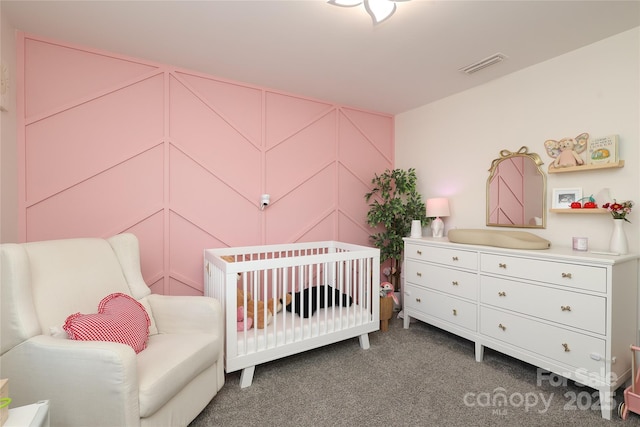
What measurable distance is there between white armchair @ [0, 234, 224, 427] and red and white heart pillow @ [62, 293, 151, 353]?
7 centimetres

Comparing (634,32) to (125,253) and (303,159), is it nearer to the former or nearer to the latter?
(303,159)

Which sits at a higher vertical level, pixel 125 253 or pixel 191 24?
pixel 191 24

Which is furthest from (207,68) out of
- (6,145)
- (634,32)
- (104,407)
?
(634,32)

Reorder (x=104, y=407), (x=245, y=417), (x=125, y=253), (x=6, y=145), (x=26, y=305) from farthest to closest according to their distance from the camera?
(x=125, y=253) < (x=6, y=145) < (x=245, y=417) < (x=26, y=305) < (x=104, y=407)

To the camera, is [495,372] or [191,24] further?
[495,372]

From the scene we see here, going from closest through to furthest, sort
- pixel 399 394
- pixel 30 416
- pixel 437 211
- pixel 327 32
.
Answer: pixel 30 416
pixel 399 394
pixel 327 32
pixel 437 211

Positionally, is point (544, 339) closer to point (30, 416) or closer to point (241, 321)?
point (241, 321)

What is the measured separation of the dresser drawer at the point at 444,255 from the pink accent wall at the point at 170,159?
0.87m

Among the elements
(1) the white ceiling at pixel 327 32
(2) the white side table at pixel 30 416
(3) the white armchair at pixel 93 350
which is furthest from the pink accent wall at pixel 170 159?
(2) the white side table at pixel 30 416

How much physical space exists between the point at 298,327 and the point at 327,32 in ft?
7.01

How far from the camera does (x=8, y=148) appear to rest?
6.29ft

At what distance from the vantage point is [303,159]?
321 centimetres

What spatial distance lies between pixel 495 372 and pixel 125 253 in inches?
110

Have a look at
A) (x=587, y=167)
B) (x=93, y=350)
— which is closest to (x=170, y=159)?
(x=93, y=350)
